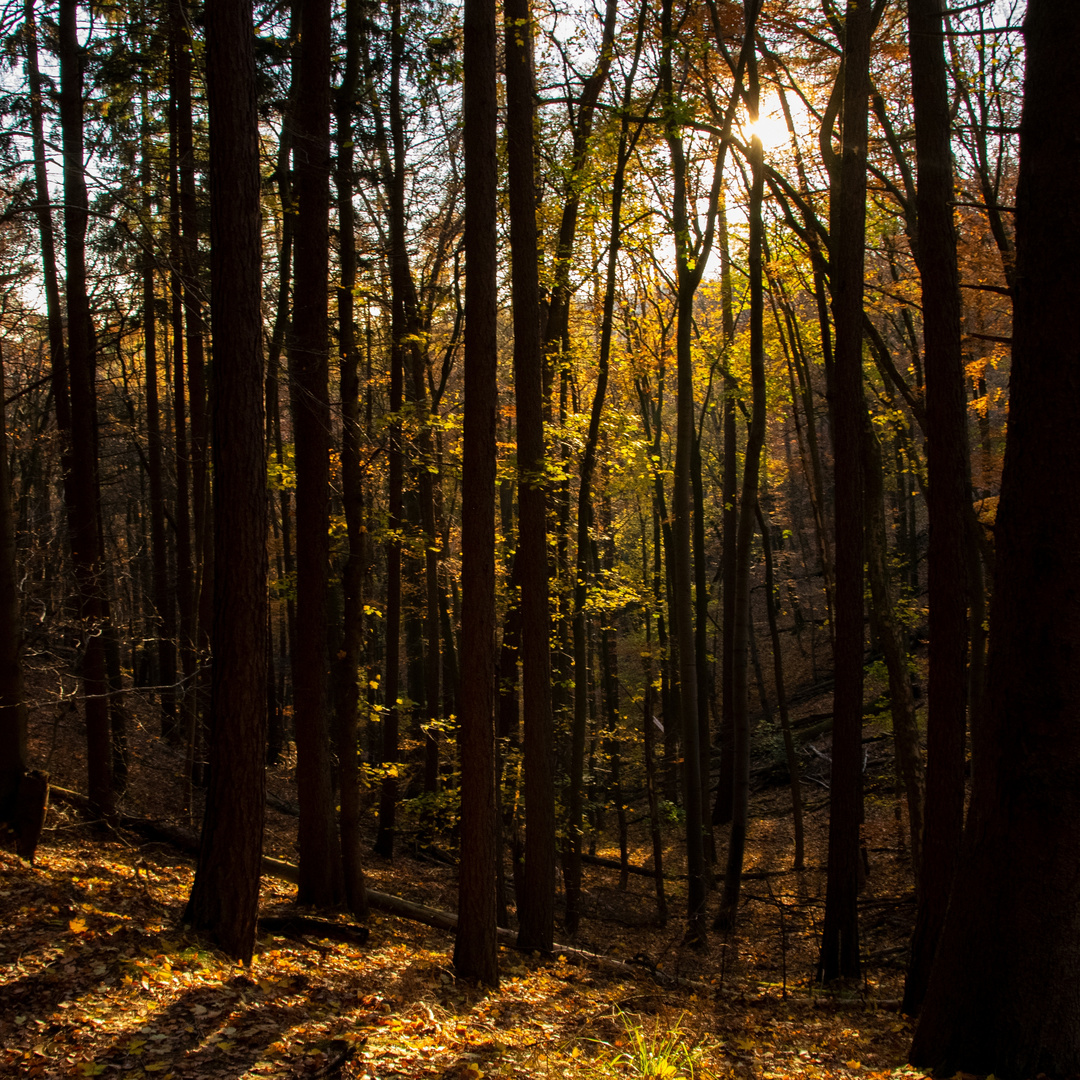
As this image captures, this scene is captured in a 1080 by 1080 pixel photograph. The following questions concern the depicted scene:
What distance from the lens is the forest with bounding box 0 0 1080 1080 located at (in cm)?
437

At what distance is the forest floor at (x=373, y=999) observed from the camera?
170 inches

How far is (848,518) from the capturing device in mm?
8578

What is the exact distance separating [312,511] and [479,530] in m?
2.68

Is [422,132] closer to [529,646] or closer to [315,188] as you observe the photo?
→ [315,188]

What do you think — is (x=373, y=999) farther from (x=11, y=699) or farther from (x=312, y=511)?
(x=312, y=511)

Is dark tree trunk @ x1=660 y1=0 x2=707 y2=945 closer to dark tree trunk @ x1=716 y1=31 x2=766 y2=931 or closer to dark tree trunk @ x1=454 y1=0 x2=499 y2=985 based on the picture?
dark tree trunk @ x1=716 y1=31 x2=766 y2=931

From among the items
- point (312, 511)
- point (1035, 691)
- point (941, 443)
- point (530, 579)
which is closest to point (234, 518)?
point (312, 511)

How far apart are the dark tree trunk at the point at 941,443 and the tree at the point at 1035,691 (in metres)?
2.55

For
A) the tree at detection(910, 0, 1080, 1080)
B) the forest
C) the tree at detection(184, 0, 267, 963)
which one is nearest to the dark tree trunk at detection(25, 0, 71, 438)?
the forest

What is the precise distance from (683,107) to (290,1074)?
1006 centimetres

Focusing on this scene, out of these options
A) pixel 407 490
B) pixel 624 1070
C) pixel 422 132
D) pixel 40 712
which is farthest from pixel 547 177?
pixel 40 712

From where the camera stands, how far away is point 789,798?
1889 centimetres

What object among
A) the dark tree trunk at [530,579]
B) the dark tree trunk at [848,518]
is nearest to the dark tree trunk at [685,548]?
the dark tree trunk at [530,579]

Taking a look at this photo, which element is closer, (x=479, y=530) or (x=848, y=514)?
(x=479, y=530)
